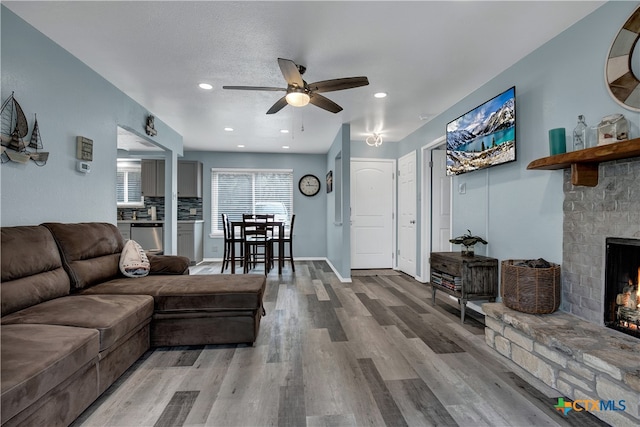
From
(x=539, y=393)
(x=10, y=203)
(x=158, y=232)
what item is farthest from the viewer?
(x=158, y=232)

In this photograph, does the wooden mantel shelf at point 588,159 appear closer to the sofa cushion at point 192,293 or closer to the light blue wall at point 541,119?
the light blue wall at point 541,119

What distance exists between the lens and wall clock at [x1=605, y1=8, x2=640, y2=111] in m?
1.75

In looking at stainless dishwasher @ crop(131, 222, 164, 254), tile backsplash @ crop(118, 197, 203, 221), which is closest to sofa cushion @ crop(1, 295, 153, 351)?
stainless dishwasher @ crop(131, 222, 164, 254)

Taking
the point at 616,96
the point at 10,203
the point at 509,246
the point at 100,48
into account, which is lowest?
the point at 509,246

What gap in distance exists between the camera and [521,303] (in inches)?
87.1

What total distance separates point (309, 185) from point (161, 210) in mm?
3242

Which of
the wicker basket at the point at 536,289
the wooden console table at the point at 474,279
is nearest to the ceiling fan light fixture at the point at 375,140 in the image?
the wooden console table at the point at 474,279

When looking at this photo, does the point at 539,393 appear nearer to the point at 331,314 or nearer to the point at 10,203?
the point at 331,314

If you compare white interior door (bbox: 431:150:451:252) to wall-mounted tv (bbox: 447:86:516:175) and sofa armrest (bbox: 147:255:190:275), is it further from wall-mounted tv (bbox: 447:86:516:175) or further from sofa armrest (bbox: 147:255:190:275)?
sofa armrest (bbox: 147:255:190:275)

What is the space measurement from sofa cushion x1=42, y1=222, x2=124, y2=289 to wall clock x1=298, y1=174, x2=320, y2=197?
14.1 feet

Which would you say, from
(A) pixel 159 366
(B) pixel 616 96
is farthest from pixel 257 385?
(B) pixel 616 96

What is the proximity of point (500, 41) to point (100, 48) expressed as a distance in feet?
10.6

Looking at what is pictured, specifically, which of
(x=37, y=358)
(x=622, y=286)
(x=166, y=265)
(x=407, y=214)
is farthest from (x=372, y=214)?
(x=37, y=358)

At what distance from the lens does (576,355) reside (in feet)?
5.36
